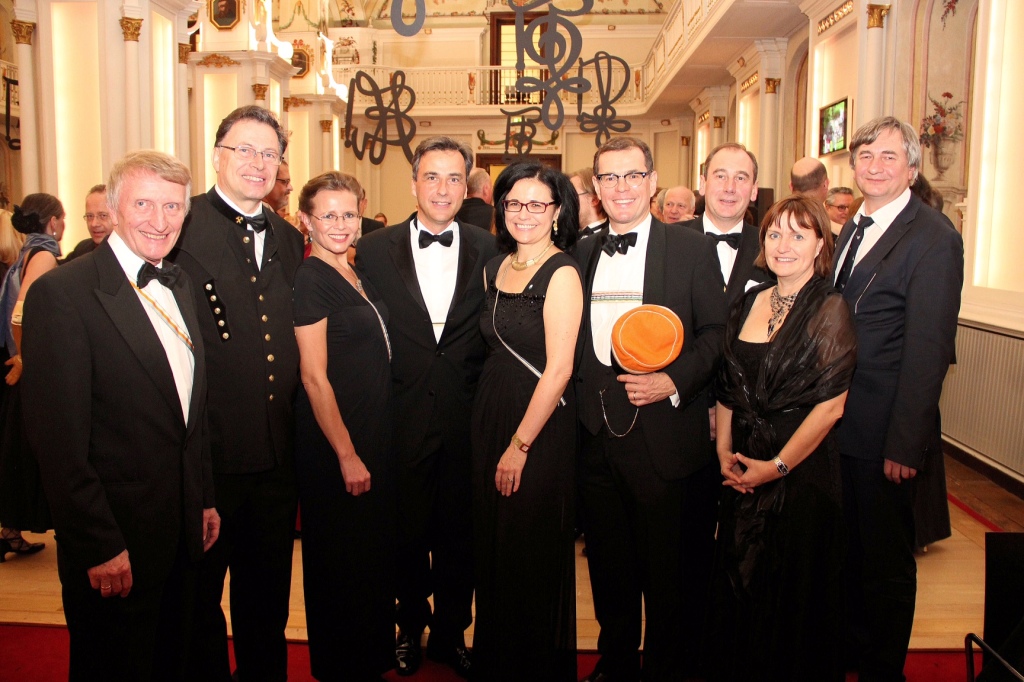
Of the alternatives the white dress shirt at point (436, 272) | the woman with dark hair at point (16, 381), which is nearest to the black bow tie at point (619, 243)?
the white dress shirt at point (436, 272)

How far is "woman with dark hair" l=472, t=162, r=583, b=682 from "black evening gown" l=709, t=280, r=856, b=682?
52 cm

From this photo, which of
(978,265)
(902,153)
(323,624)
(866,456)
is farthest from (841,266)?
(978,265)

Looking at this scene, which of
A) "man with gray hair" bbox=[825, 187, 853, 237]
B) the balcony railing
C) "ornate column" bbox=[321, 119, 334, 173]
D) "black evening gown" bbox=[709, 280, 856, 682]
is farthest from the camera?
the balcony railing

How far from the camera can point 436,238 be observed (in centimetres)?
271

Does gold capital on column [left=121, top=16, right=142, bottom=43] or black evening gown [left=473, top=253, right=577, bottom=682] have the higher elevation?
gold capital on column [left=121, top=16, right=142, bottom=43]

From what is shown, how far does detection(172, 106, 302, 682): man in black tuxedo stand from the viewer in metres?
2.28

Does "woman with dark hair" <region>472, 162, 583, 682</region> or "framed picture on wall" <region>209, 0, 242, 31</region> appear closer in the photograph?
"woman with dark hair" <region>472, 162, 583, 682</region>

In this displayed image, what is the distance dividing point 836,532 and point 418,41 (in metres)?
18.0

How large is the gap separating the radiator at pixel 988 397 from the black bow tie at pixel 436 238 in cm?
373

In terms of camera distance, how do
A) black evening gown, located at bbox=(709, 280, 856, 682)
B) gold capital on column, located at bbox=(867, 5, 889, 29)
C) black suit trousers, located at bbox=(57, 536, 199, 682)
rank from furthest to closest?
1. gold capital on column, located at bbox=(867, 5, 889, 29)
2. black evening gown, located at bbox=(709, 280, 856, 682)
3. black suit trousers, located at bbox=(57, 536, 199, 682)

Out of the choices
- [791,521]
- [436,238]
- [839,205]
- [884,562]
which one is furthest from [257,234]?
[839,205]

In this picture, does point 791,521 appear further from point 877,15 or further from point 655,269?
point 877,15

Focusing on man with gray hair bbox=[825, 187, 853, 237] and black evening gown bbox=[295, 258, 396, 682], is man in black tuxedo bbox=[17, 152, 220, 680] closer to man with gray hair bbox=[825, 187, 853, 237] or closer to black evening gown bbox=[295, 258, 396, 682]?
black evening gown bbox=[295, 258, 396, 682]

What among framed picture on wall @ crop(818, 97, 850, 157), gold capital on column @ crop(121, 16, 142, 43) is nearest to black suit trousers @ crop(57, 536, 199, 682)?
gold capital on column @ crop(121, 16, 142, 43)
